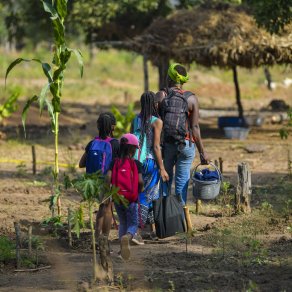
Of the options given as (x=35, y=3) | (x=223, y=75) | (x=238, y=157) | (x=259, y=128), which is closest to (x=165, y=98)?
(x=238, y=157)

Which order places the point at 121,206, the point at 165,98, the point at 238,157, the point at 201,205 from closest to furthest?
the point at 121,206, the point at 165,98, the point at 201,205, the point at 238,157

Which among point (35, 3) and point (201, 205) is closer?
point (201, 205)

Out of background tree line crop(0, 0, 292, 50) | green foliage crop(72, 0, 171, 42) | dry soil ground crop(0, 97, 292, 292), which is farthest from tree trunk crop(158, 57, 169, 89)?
dry soil ground crop(0, 97, 292, 292)

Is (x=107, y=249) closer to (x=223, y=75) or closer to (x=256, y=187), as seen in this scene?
(x=256, y=187)

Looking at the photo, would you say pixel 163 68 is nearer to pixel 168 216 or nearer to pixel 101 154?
pixel 168 216

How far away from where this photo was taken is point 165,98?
9461mm

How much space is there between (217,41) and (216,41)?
0.03m

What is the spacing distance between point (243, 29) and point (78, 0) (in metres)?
5.34

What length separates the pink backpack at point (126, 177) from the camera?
8.36m

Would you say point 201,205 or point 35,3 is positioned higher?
point 35,3

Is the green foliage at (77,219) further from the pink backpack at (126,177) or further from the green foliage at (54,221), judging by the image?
the pink backpack at (126,177)

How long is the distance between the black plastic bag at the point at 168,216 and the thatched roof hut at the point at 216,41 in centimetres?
1074

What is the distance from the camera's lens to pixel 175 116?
9.38 metres

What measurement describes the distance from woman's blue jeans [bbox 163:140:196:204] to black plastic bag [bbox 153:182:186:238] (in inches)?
27.3
